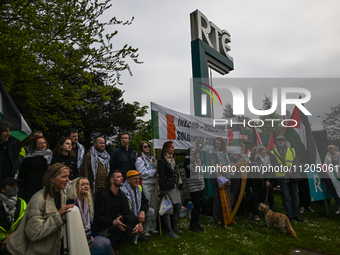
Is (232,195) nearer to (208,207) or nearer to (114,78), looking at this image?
(208,207)

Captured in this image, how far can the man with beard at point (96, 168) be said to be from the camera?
4.85 meters

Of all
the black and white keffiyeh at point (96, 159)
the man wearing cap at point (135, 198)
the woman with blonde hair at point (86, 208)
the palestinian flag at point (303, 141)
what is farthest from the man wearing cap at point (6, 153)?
the palestinian flag at point (303, 141)

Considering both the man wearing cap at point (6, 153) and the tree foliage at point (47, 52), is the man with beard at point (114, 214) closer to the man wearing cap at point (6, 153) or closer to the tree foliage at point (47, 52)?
the man wearing cap at point (6, 153)

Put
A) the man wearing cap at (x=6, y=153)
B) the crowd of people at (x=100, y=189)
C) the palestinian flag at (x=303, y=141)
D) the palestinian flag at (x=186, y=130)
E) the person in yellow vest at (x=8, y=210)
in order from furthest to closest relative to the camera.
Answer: the palestinian flag at (x=303, y=141), the palestinian flag at (x=186, y=130), the man wearing cap at (x=6, y=153), the person in yellow vest at (x=8, y=210), the crowd of people at (x=100, y=189)

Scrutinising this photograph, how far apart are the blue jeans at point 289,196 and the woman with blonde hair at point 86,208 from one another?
4.83 metres

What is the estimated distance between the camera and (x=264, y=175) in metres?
6.90

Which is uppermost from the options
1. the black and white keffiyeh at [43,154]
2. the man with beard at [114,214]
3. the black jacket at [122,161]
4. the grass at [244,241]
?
the black and white keffiyeh at [43,154]

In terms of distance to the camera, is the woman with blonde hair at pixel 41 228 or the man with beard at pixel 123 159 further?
the man with beard at pixel 123 159

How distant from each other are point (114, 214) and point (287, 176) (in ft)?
15.7

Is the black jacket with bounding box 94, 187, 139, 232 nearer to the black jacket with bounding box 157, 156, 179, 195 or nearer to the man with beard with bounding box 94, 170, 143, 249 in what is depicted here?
the man with beard with bounding box 94, 170, 143, 249

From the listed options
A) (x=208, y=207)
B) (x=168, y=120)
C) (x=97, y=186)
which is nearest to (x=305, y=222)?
(x=208, y=207)

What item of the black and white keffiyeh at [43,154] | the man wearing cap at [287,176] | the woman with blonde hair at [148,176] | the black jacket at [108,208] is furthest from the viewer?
the man wearing cap at [287,176]

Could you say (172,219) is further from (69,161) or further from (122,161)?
(69,161)

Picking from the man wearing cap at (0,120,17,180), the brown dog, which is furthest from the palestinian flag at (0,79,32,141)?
the brown dog
